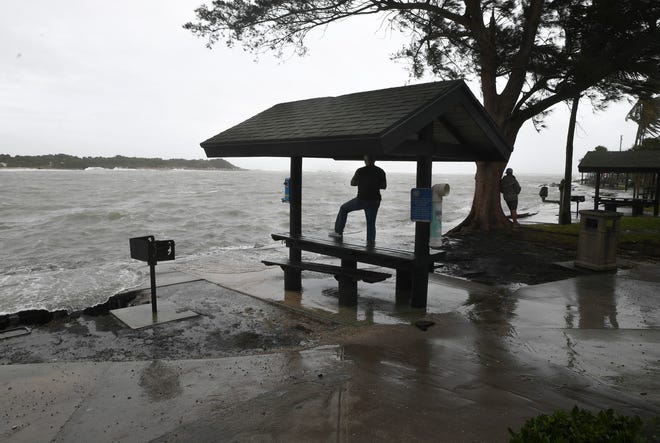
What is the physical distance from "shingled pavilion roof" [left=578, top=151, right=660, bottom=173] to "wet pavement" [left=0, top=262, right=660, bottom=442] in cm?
1421

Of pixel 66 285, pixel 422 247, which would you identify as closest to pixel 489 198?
pixel 422 247

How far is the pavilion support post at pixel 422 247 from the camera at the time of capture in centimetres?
657

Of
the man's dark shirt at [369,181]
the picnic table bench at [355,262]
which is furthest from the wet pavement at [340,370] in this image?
the man's dark shirt at [369,181]

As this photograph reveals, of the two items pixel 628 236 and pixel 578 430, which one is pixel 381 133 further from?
pixel 628 236

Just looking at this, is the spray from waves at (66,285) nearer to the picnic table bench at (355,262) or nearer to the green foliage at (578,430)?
the picnic table bench at (355,262)

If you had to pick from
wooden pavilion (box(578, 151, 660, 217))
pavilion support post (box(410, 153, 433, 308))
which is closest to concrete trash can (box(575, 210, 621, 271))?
pavilion support post (box(410, 153, 433, 308))

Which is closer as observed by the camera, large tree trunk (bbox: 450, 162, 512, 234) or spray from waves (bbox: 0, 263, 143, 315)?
spray from waves (bbox: 0, 263, 143, 315)

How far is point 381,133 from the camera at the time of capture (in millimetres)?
5215

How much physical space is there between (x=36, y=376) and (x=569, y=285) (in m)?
7.73

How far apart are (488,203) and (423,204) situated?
9.55 m

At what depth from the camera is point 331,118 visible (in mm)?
6543

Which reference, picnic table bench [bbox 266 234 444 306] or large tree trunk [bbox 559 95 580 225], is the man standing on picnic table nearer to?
picnic table bench [bbox 266 234 444 306]

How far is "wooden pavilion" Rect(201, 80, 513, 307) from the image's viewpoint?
558 centimetres

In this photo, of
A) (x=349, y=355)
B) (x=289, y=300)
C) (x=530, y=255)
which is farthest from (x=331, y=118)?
(x=530, y=255)
